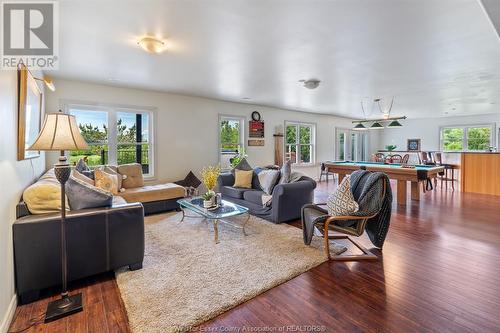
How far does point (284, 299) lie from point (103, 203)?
1920 mm

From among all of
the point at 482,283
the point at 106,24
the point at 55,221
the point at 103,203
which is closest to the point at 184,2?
the point at 106,24

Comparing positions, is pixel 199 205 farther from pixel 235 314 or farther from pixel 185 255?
pixel 235 314

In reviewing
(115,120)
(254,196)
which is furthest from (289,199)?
(115,120)

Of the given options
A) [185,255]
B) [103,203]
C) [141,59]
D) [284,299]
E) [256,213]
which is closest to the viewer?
[284,299]

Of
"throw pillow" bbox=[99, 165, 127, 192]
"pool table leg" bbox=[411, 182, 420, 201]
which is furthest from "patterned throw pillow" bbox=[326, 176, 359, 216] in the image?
"pool table leg" bbox=[411, 182, 420, 201]

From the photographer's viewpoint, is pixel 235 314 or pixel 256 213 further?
pixel 256 213

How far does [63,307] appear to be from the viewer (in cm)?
193

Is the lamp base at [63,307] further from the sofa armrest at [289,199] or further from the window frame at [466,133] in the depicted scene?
the window frame at [466,133]

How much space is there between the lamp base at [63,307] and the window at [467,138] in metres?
12.2

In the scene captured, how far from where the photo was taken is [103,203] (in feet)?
8.14

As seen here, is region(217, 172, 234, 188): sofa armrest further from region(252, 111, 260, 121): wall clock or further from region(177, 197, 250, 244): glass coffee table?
region(252, 111, 260, 121): wall clock

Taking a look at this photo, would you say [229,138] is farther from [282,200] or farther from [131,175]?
[282,200]

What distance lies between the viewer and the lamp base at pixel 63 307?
1854 millimetres

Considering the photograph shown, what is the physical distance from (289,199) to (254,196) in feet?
2.17
